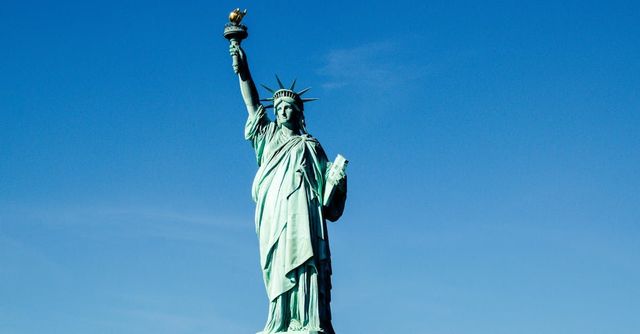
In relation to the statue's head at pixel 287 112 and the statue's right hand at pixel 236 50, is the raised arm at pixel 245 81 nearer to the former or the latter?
the statue's right hand at pixel 236 50

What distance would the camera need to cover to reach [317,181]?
18.4 metres

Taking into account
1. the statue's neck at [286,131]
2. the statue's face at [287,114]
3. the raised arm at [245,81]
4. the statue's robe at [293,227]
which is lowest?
the statue's robe at [293,227]

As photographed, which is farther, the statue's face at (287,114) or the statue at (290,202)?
the statue's face at (287,114)

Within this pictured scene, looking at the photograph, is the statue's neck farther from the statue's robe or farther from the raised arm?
the raised arm

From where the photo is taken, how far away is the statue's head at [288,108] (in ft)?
62.5

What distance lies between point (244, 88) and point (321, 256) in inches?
151

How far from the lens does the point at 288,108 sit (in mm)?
19047

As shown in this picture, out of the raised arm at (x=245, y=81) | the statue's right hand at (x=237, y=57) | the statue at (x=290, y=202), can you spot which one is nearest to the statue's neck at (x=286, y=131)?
the statue at (x=290, y=202)

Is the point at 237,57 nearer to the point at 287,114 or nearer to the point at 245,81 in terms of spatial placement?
the point at 245,81

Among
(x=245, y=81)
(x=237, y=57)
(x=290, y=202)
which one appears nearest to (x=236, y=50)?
(x=237, y=57)

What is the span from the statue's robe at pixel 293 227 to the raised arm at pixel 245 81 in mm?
297

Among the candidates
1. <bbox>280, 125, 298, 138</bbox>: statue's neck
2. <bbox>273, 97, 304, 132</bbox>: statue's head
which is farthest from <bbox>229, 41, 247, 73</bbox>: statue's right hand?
<bbox>280, 125, 298, 138</bbox>: statue's neck

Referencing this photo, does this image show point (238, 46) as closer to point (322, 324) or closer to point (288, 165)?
point (288, 165)

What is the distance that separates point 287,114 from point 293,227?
2.54 meters
